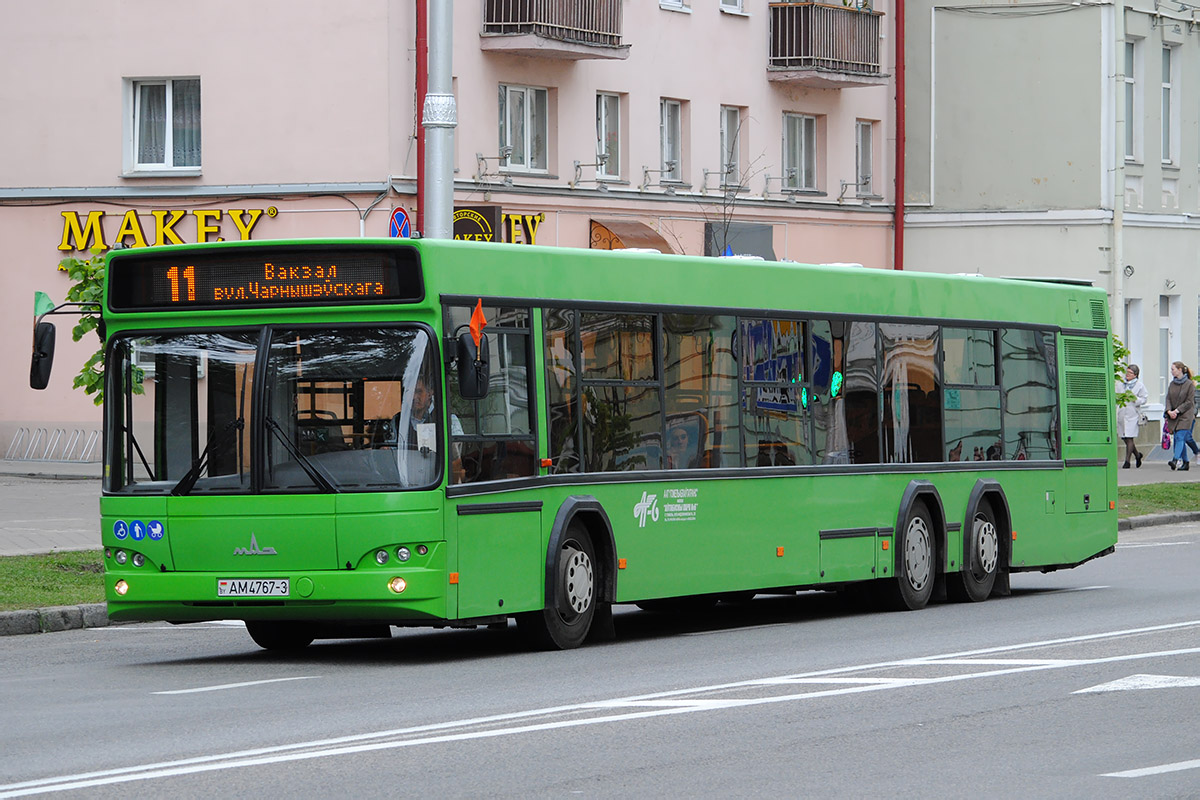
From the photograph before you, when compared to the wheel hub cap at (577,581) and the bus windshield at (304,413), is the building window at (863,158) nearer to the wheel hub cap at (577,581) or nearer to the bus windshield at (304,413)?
the wheel hub cap at (577,581)

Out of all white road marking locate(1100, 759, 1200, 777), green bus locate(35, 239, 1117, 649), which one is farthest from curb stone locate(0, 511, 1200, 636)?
white road marking locate(1100, 759, 1200, 777)

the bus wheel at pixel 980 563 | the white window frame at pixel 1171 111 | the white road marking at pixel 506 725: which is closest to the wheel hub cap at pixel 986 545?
the bus wheel at pixel 980 563

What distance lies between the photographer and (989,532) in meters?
18.5

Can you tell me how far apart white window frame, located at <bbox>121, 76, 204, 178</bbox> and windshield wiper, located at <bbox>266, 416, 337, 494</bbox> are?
23.6 m

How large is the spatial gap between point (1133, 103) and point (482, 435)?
34.1 metres

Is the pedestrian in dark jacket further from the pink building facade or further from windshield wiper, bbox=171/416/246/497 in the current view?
windshield wiper, bbox=171/416/246/497

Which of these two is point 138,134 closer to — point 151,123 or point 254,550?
point 151,123

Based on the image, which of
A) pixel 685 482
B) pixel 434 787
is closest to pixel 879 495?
pixel 685 482

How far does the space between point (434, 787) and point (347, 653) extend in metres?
6.04

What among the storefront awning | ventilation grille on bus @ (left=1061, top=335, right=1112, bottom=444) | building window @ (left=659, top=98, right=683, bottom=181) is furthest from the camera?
building window @ (left=659, top=98, right=683, bottom=181)

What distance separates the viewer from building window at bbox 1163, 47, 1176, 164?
45719mm

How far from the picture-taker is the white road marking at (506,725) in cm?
866

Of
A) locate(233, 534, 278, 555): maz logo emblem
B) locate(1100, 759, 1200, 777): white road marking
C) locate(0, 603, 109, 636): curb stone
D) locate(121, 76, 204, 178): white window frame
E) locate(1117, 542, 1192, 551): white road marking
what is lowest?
locate(1117, 542, 1192, 551): white road marking

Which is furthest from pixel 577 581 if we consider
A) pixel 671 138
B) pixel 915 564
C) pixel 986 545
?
pixel 671 138
